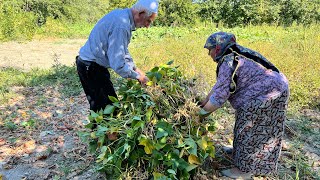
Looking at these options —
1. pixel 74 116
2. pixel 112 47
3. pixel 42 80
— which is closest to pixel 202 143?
pixel 112 47

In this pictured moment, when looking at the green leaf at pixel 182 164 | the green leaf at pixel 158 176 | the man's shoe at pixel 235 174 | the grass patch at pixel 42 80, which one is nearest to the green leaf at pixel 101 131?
the green leaf at pixel 158 176

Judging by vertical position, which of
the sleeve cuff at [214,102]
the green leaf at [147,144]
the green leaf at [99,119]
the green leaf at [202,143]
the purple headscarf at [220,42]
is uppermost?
the purple headscarf at [220,42]

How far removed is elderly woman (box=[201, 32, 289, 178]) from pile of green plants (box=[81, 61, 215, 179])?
0.73ft

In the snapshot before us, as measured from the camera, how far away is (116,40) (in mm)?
2541

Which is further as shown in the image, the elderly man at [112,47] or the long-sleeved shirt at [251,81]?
the elderly man at [112,47]

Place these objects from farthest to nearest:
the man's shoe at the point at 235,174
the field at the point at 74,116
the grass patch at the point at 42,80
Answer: the grass patch at the point at 42,80 < the field at the point at 74,116 < the man's shoe at the point at 235,174

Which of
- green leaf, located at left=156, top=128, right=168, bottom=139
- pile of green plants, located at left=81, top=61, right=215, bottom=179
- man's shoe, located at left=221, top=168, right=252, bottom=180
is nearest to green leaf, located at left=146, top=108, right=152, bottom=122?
pile of green plants, located at left=81, top=61, right=215, bottom=179

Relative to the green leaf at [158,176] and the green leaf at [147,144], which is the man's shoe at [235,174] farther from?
the green leaf at [147,144]

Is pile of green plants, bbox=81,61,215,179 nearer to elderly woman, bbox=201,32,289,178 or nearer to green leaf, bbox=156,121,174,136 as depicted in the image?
green leaf, bbox=156,121,174,136

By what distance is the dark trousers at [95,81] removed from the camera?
2867 mm

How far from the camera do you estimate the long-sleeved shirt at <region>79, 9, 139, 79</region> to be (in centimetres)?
254

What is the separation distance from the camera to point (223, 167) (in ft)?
9.44

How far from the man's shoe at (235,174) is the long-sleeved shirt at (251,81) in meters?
0.69

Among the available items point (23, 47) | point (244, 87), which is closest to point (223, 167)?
point (244, 87)
